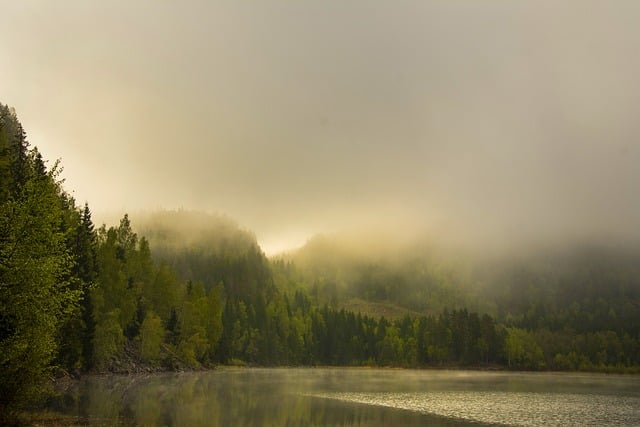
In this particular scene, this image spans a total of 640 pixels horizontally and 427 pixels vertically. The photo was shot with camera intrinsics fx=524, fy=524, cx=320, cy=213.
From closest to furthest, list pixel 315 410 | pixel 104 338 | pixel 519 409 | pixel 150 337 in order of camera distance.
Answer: pixel 315 410 < pixel 519 409 < pixel 104 338 < pixel 150 337

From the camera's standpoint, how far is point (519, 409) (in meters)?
65.4

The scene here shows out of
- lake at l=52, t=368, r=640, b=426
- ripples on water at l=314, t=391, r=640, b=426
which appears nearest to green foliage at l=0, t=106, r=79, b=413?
lake at l=52, t=368, r=640, b=426

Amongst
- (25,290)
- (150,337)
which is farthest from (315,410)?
(150,337)

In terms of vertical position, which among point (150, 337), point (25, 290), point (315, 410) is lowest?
point (315, 410)

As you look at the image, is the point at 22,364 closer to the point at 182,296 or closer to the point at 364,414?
the point at 364,414

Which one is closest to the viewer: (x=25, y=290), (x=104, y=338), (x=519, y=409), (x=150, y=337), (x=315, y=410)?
(x=25, y=290)

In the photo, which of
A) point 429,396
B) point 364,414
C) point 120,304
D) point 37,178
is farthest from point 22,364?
point 120,304

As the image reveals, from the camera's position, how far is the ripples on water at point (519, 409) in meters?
54.2

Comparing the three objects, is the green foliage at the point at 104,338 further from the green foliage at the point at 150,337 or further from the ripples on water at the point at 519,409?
the ripples on water at the point at 519,409

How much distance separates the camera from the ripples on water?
5422cm

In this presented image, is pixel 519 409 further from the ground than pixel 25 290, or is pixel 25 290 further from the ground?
pixel 25 290

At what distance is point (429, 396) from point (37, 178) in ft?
212

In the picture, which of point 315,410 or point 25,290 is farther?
point 315,410

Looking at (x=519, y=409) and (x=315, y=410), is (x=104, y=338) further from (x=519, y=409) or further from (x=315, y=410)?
(x=519, y=409)
